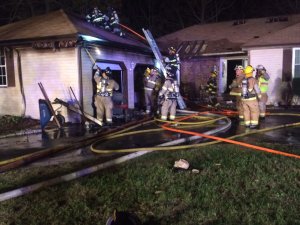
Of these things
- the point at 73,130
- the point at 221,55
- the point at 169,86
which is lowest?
the point at 73,130

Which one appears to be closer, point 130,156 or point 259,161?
point 259,161

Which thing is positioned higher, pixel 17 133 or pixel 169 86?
pixel 169 86

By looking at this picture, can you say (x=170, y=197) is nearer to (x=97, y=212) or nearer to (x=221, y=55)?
(x=97, y=212)

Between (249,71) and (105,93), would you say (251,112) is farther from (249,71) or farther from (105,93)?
(105,93)

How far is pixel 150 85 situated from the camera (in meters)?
13.1

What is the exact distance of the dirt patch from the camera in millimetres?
10477

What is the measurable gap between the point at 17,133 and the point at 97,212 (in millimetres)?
6328

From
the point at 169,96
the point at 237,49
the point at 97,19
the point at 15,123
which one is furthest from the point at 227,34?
the point at 15,123

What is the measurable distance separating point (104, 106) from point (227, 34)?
1226 centimetres

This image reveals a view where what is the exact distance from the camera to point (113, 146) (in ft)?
26.0

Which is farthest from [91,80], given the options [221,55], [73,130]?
[221,55]

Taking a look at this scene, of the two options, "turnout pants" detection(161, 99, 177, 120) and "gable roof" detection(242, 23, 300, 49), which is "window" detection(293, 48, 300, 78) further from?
"turnout pants" detection(161, 99, 177, 120)

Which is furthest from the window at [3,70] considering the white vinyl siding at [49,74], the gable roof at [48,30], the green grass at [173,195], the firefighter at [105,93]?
the green grass at [173,195]

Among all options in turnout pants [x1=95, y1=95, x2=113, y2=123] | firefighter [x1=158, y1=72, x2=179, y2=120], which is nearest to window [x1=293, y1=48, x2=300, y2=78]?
firefighter [x1=158, y1=72, x2=179, y2=120]
